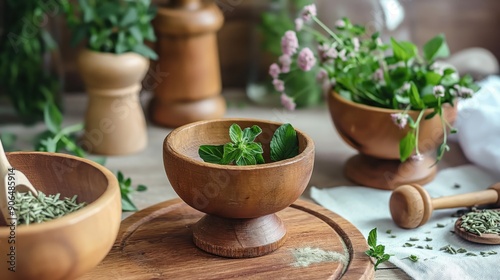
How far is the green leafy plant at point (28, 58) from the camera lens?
1.21 meters

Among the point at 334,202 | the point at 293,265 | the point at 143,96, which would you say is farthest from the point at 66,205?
the point at 143,96

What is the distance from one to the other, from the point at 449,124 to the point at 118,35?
20.3 inches

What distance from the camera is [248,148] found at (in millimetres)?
763

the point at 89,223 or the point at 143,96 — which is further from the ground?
the point at 89,223

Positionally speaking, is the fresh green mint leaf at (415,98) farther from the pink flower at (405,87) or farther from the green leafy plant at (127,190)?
the green leafy plant at (127,190)

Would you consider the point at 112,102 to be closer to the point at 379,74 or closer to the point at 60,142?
the point at 60,142

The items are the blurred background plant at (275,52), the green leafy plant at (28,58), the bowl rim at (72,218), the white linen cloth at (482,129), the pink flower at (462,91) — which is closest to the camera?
the bowl rim at (72,218)

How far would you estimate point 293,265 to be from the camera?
75 centimetres

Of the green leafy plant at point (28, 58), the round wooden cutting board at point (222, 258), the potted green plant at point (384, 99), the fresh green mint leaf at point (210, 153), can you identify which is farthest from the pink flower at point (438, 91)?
the green leafy plant at point (28, 58)

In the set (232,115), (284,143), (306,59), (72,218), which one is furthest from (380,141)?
(72,218)

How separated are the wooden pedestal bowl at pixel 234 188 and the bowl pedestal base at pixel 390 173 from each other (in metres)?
0.27

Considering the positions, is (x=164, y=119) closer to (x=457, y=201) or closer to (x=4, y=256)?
(x=457, y=201)

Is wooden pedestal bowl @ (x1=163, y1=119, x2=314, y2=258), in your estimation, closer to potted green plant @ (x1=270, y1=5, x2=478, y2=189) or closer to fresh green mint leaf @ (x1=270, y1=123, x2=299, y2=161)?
fresh green mint leaf @ (x1=270, y1=123, x2=299, y2=161)

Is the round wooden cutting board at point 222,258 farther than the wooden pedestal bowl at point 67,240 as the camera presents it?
Yes
